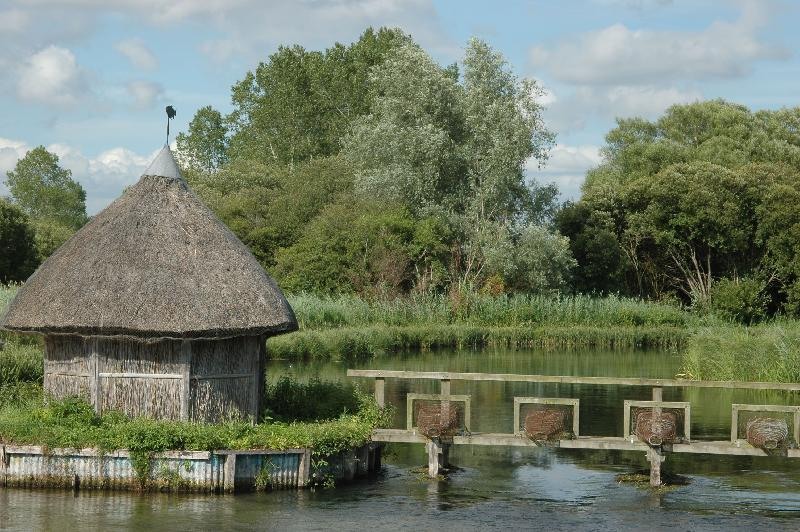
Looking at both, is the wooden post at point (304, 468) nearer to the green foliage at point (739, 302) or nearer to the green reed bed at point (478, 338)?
the green reed bed at point (478, 338)

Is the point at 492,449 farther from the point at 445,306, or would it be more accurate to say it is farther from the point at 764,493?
the point at 445,306

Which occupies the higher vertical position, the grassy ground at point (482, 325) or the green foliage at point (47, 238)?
the green foliage at point (47, 238)

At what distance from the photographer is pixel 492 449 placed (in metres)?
28.8

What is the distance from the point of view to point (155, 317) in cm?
2227

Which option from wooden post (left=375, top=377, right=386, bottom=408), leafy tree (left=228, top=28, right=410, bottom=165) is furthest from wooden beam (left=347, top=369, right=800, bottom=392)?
leafy tree (left=228, top=28, right=410, bottom=165)

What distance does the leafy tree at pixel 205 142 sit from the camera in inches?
4112

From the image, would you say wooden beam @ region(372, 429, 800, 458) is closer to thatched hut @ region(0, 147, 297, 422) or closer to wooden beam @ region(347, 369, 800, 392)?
wooden beam @ region(347, 369, 800, 392)

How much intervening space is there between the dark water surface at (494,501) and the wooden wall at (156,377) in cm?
184

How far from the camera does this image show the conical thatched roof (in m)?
22.4

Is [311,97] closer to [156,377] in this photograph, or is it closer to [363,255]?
[363,255]

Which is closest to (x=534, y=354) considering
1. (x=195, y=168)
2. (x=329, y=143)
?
(x=329, y=143)

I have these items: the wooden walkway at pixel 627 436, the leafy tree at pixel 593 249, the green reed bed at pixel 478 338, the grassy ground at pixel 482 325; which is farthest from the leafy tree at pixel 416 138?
the wooden walkway at pixel 627 436

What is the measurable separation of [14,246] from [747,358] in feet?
143

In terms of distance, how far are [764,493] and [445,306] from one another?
34.6 metres
